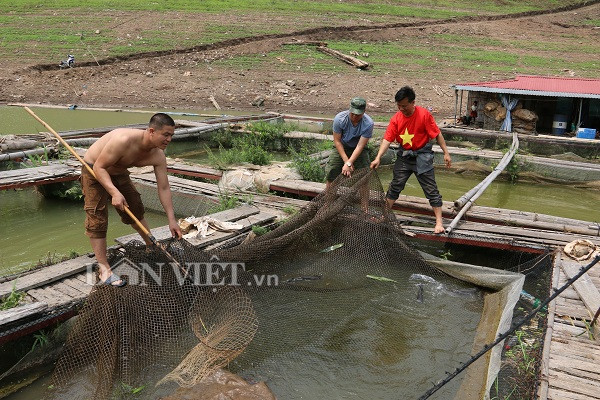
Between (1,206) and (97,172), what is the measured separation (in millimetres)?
5151

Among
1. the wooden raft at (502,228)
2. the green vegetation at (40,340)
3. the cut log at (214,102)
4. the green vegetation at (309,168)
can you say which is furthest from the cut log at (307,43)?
the green vegetation at (40,340)

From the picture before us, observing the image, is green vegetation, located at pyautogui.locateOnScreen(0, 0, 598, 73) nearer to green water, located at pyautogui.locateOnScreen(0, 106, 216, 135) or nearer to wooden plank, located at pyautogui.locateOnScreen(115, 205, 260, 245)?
green water, located at pyautogui.locateOnScreen(0, 106, 216, 135)

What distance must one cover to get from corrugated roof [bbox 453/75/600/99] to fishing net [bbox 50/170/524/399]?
7298 millimetres

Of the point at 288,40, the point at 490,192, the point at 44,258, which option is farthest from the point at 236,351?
the point at 288,40

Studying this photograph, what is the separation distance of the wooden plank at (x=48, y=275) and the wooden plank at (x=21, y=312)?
1.04 ft

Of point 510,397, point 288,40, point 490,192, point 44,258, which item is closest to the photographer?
point 510,397

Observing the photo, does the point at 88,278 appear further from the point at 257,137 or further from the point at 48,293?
the point at 257,137

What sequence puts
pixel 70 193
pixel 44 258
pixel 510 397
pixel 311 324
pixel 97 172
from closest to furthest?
1. pixel 510 397
2. pixel 97 172
3. pixel 311 324
4. pixel 44 258
5. pixel 70 193

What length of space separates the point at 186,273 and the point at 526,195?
722 centimetres

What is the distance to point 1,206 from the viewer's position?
27.8 feet

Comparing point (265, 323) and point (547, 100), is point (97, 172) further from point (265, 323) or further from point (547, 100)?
point (547, 100)

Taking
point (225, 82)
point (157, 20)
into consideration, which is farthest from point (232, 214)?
point (157, 20)

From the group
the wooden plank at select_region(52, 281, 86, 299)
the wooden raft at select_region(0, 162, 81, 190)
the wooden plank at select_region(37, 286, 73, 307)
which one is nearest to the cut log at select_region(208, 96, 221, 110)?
the wooden raft at select_region(0, 162, 81, 190)

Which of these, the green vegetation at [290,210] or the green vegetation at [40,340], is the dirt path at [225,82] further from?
the green vegetation at [40,340]
